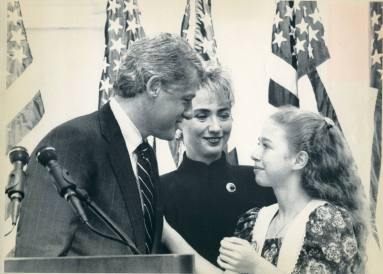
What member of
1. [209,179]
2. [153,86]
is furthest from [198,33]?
[209,179]

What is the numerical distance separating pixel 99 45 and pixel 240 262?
8.52ft

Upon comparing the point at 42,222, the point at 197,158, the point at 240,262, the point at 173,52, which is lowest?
the point at 240,262

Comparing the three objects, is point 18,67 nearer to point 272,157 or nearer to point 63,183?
point 63,183

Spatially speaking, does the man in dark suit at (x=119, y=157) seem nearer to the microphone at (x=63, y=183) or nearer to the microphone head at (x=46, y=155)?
the microphone head at (x=46, y=155)

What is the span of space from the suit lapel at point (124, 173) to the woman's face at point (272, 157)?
122cm

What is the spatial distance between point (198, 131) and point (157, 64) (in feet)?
2.53

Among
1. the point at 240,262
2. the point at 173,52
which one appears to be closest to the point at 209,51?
the point at 173,52

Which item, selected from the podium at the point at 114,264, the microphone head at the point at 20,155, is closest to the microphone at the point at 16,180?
the microphone head at the point at 20,155

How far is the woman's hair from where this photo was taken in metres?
6.74

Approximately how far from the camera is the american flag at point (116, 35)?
22.8 ft

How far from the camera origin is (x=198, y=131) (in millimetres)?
6879

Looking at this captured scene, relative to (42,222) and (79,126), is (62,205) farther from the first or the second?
(79,126)

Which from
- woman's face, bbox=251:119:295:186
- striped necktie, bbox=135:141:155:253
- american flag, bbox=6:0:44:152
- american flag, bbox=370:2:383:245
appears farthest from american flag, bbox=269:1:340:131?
american flag, bbox=6:0:44:152

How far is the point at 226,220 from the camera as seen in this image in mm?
6809
